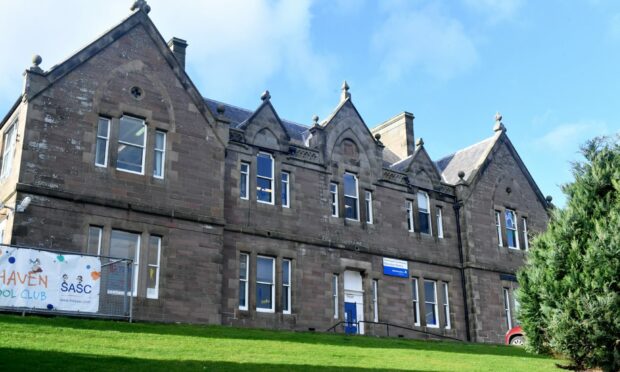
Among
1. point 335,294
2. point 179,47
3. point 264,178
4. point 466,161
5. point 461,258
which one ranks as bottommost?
point 335,294

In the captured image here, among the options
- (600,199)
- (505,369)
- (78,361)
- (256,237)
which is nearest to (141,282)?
(256,237)

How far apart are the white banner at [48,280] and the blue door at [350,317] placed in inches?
518

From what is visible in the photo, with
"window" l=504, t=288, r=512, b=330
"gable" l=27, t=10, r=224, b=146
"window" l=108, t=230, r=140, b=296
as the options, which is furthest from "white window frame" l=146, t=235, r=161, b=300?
"window" l=504, t=288, r=512, b=330

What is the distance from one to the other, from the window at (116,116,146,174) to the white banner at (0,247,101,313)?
242 inches

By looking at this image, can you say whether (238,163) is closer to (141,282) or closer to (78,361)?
(141,282)

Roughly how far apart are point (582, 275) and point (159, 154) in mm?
16260

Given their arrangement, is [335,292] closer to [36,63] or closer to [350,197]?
[350,197]

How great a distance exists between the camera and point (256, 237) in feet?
97.5

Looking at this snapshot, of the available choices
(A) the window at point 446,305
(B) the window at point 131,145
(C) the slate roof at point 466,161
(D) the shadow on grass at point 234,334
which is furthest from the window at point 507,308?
(B) the window at point 131,145

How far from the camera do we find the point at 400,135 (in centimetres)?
4172

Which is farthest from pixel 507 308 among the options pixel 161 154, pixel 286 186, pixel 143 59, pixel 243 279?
pixel 143 59

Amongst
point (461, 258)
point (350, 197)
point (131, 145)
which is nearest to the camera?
point (131, 145)

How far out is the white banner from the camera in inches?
780

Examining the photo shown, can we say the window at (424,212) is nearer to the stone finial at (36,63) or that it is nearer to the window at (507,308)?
the window at (507,308)
